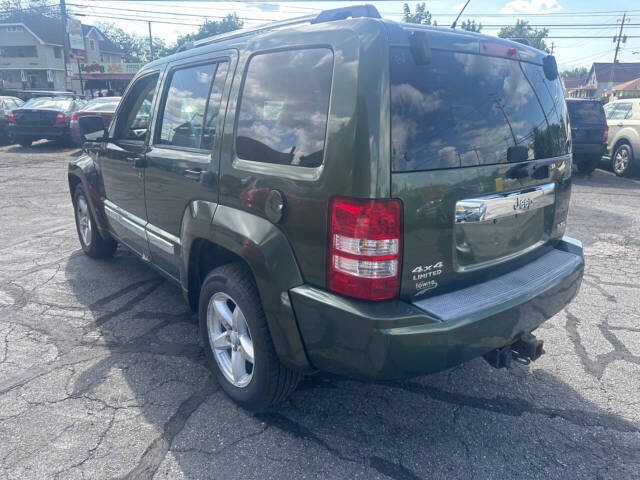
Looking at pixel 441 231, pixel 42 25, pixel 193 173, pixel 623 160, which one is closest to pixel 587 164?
pixel 623 160

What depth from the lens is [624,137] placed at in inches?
440

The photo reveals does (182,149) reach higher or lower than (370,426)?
higher

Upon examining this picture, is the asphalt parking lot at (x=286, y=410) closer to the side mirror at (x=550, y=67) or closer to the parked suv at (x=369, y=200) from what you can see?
the parked suv at (x=369, y=200)

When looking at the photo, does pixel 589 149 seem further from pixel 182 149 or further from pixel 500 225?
pixel 182 149

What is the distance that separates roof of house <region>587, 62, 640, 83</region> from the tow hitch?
237ft

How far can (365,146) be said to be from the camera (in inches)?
77.7

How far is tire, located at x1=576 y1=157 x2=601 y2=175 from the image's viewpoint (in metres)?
10.9

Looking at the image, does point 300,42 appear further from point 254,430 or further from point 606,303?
point 606,303

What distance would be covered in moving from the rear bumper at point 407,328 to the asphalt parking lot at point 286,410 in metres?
0.59

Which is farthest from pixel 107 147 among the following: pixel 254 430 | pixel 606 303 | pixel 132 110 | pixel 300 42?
pixel 606 303

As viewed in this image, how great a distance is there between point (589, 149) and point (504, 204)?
982 cm

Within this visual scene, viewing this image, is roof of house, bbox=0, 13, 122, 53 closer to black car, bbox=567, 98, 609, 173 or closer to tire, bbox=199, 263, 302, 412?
black car, bbox=567, 98, 609, 173

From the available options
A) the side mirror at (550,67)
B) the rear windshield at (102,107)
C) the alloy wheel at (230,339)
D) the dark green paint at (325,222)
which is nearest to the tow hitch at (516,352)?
the dark green paint at (325,222)

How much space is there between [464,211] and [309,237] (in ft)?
2.38
